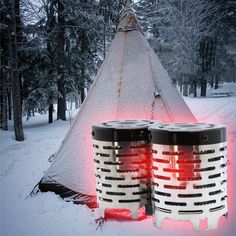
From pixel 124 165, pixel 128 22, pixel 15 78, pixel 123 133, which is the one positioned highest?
pixel 128 22

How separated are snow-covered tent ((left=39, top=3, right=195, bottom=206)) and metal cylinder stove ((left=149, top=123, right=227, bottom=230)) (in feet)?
7.09

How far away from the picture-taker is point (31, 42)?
18156 mm

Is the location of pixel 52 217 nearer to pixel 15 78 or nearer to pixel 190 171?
pixel 190 171

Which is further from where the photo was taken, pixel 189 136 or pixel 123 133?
pixel 123 133

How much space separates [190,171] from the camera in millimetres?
2299

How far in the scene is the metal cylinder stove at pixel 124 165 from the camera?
2.60 meters

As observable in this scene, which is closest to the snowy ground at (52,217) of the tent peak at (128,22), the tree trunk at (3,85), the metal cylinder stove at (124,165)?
the metal cylinder stove at (124,165)

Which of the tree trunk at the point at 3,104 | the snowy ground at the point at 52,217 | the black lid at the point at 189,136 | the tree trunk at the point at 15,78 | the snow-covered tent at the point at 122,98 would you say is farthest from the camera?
the tree trunk at the point at 3,104

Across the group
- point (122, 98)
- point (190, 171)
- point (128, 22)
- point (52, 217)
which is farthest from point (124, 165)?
point (128, 22)

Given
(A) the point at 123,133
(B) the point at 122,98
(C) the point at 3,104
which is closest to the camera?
(A) the point at 123,133

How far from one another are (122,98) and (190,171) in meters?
2.54

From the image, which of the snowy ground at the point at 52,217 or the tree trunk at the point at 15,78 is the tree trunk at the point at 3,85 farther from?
the snowy ground at the point at 52,217

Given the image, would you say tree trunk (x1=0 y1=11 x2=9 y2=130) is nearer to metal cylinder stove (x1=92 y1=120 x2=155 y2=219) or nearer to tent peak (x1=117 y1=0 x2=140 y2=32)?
tent peak (x1=117 y1=0 x2=140 y2=32)

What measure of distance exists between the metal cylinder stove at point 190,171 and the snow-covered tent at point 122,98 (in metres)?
2.16
